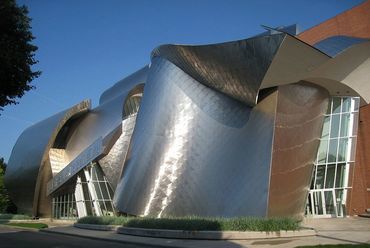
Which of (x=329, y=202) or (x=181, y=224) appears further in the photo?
(x=329, y=202)

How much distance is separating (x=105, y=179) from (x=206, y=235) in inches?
872

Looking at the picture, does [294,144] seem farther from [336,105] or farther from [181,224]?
[181,224]

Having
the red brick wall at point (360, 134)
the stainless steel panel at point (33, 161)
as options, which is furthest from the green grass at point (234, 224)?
the stainless steel panel at point (33, 161)

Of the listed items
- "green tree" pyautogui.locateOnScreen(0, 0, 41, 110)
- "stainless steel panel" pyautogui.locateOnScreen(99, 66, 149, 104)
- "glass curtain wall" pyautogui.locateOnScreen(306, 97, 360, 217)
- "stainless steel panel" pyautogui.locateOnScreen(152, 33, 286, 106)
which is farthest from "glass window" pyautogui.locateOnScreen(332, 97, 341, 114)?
"green tree" pyautogui.locateOnScreen(0, 0, 41, 110)

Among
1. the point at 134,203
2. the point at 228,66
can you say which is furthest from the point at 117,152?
the point at 228,66

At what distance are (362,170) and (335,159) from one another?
3.75m

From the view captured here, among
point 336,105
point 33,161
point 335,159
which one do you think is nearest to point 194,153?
point 335,159

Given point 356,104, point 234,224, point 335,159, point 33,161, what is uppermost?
point 356,104

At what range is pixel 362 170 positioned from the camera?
3512cm

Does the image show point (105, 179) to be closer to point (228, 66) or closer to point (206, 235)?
point (228, 66)

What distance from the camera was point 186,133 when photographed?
3088 centimetres

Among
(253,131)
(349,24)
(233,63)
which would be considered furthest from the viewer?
(349,24)

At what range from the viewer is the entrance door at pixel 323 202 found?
3303 cm

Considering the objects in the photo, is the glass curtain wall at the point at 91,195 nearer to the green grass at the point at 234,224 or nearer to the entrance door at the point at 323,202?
the entrance door at the point at 323,202
